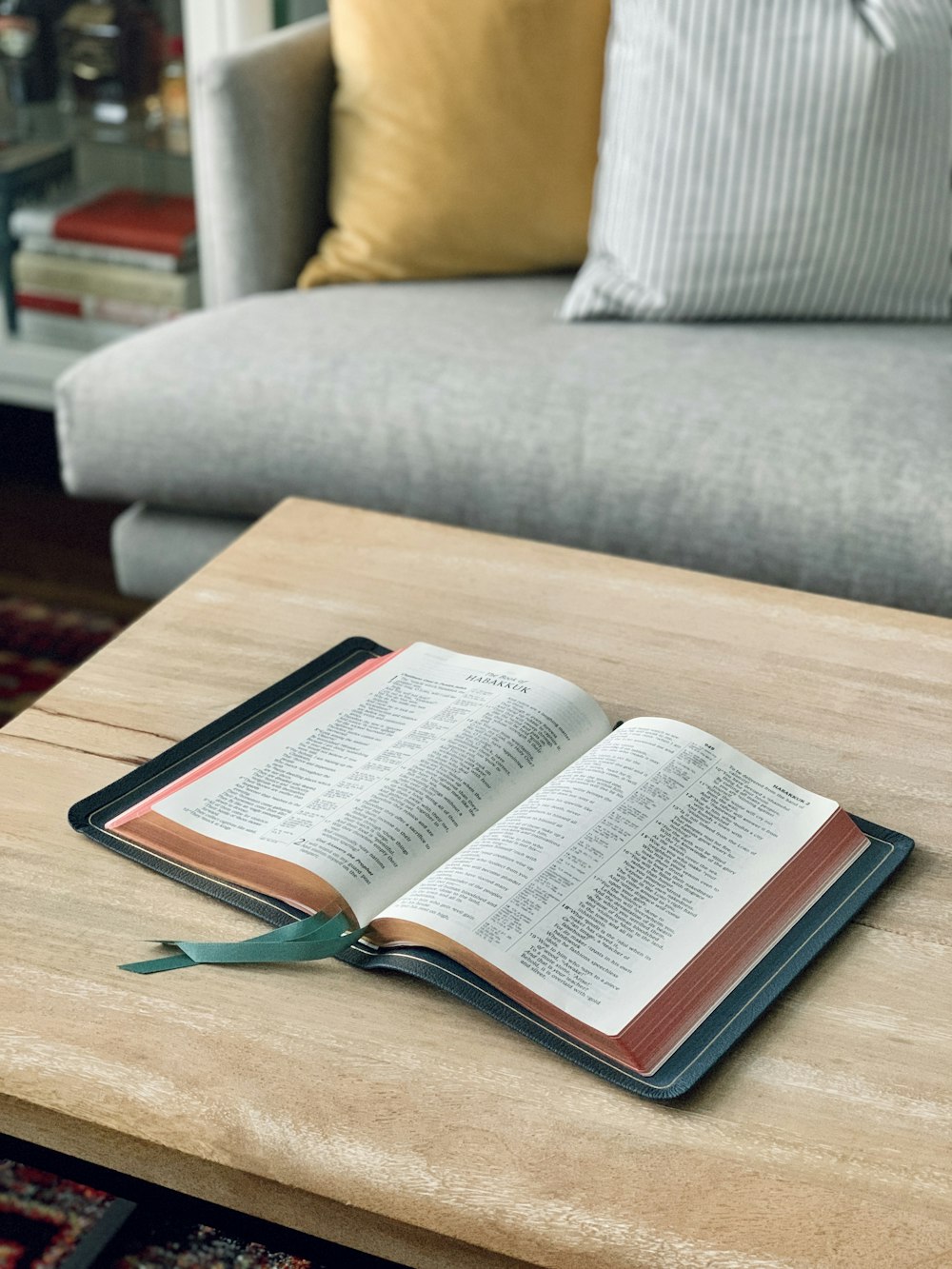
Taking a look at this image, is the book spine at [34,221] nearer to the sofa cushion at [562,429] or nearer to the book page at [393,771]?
the sofa cushion at [562,429]

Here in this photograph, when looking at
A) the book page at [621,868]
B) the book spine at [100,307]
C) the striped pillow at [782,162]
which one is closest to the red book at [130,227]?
the book spine at [100,307]

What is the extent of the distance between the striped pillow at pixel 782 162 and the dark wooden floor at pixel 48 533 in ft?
2.74

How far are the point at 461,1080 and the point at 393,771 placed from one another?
227mm

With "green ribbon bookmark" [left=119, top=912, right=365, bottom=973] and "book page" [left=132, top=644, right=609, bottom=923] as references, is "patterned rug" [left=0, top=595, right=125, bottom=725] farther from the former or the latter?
"green ribbon bookmark" [left=119, top=912, right=365, bottom=973]

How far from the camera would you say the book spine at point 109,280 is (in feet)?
8.25

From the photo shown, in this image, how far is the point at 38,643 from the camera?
191 centimetres

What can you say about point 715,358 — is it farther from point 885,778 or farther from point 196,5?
point 196,5

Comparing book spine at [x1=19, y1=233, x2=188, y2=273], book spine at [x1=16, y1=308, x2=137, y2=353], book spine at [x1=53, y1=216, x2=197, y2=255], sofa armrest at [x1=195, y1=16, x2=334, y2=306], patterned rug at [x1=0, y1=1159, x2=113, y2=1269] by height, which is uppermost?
sofa armrest at [x1=195, y1=16, x2=334, y2=306]

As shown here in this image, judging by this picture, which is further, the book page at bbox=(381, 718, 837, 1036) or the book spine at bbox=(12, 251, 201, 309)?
the book spine at bbox=(12, 251, 201, 309)

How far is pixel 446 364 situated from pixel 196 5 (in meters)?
1.26

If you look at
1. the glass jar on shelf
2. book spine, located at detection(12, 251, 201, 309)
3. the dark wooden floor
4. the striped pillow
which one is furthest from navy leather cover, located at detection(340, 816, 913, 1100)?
the glass jar on shelf

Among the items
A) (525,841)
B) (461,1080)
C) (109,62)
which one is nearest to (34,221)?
(109,62)

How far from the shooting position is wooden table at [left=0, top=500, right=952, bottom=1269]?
0.59 metres

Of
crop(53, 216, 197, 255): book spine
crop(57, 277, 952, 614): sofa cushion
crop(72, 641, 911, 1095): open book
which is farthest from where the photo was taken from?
crop(53, 216, 197, 255): book spine
